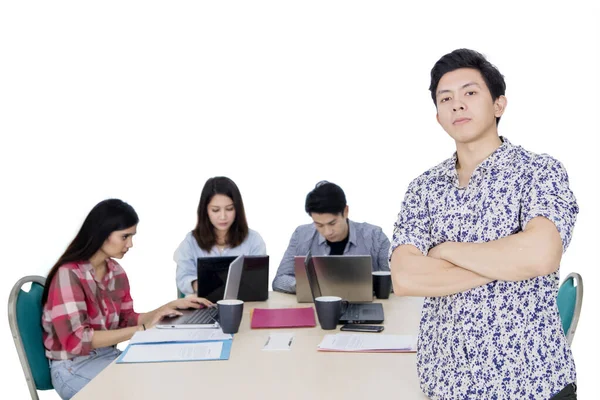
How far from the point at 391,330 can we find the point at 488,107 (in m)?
1.16

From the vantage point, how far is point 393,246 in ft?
5.40

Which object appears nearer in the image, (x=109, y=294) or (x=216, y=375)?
(x=216, y=375)

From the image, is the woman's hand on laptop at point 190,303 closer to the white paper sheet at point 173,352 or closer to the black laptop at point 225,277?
the black laptop at point 225,277

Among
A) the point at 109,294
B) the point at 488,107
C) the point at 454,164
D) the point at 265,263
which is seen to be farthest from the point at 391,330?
the point at 109,294

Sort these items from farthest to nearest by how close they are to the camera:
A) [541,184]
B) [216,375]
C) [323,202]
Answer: [323,202]
[216,375]
[541,184]

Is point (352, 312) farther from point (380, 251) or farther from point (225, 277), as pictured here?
point (380, 251)

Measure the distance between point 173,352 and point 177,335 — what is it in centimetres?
22

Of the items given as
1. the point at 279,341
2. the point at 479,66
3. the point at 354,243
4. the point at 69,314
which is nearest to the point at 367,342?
the point at 279,341

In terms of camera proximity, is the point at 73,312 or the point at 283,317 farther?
the point at 283,317

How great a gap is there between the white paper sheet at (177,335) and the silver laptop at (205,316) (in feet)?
0.15

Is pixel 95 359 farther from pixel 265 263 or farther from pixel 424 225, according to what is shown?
pixel 424 225

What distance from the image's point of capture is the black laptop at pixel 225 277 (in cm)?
277

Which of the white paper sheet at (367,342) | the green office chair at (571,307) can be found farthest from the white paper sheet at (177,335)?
the green office chair at (571,307)

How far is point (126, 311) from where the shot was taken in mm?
2904
